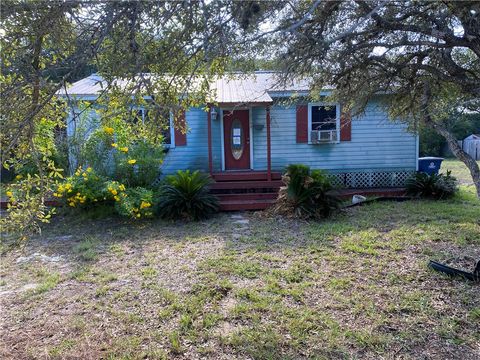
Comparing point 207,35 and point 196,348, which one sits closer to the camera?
point 207,35

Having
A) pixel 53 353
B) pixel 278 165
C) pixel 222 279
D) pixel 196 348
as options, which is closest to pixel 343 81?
pixel 222 279

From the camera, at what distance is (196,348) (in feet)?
9.52

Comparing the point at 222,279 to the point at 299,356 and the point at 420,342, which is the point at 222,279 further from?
the point at 420,342

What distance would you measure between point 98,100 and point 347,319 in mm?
2801

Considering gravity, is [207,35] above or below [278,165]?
above

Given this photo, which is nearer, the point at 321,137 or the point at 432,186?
the point at 432,186

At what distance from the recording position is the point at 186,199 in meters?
7.47

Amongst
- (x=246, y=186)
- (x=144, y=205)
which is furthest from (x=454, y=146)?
(x=246, y=186)

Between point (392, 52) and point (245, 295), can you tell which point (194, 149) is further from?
point (245, 295)

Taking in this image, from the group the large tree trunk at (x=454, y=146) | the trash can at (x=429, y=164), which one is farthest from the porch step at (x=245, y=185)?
the trash can at (x=429, y=164)

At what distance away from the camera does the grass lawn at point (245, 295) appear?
2.93 meters

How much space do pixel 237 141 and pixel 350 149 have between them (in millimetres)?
3390

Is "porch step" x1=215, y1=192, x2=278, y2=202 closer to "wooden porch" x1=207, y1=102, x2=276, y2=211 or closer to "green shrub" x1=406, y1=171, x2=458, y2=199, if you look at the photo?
"wooden porch" x1=207, y1=102, x2=276, y2=211

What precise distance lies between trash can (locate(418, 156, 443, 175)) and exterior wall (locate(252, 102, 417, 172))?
1.30 feet
